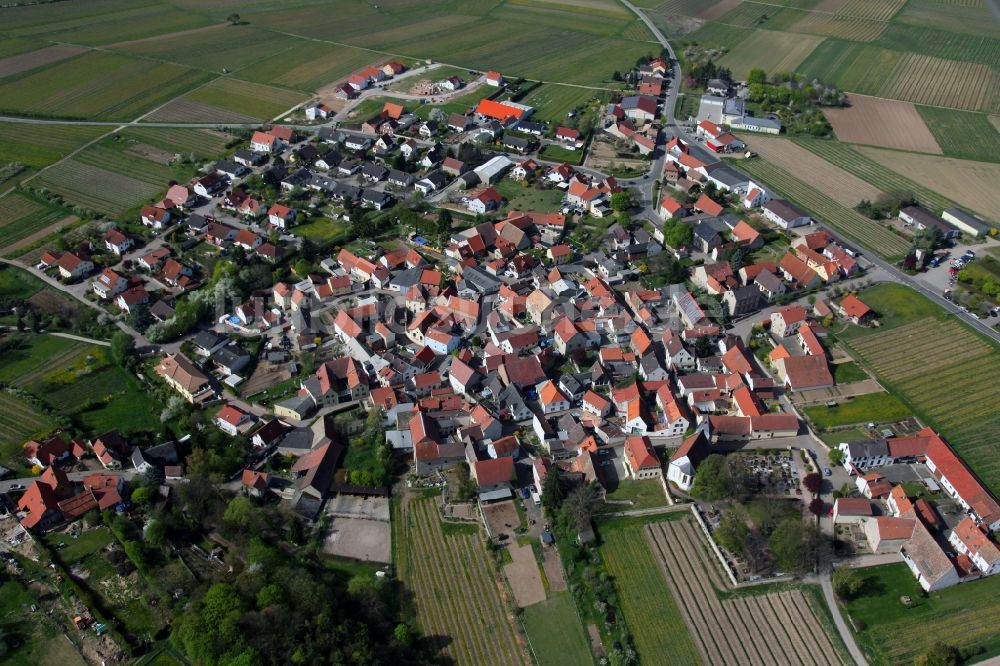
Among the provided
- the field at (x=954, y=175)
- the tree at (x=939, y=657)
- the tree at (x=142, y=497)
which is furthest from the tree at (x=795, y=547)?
the field at (x=954, y=175)

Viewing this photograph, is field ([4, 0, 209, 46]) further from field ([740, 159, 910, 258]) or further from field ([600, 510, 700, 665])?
field ([600, 510, 700, 665])

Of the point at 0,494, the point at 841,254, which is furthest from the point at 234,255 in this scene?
the point at 841,254

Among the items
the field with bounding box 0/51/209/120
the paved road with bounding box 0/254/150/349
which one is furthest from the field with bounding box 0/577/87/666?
the field with bounding box 0/51/209/120

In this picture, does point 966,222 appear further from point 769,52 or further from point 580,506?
point 769,52

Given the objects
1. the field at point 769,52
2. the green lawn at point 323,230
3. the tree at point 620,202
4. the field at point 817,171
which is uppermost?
the field at point 769,52

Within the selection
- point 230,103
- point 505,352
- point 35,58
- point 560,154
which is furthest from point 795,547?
point 35,58

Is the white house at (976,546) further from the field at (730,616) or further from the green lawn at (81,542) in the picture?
the green lawn at (81,542)
